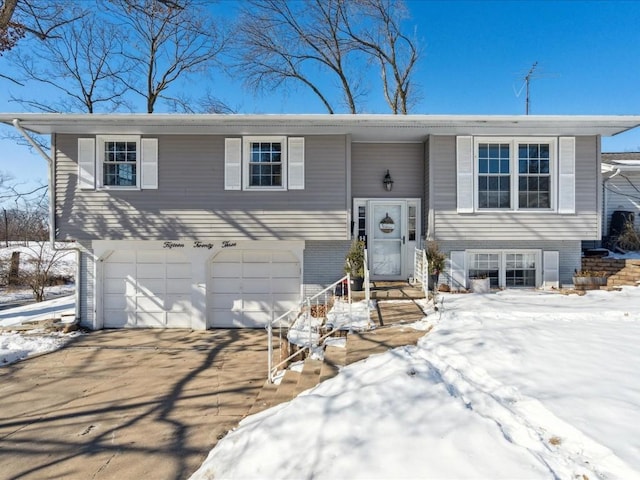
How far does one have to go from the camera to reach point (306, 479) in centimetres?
237

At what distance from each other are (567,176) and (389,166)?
4143 millimetres

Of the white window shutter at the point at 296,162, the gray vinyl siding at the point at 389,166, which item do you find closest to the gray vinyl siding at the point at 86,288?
the white window shutter at the point at 296,162

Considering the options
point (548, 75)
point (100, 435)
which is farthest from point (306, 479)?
point (548, 75)

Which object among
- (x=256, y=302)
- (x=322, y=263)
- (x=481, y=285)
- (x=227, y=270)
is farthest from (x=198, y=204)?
(x=481, y=285)

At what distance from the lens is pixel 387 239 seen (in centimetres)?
863

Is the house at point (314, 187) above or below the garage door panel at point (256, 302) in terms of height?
above

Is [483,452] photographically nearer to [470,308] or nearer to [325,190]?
[470,308]

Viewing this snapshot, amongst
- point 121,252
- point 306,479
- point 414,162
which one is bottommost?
point 306,479

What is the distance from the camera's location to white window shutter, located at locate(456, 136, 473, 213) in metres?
7.86

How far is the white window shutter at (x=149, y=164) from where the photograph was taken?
26.3ft

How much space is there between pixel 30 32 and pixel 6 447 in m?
9.82

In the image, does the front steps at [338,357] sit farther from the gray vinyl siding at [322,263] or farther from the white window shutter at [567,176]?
the white window shutter at [567,176]

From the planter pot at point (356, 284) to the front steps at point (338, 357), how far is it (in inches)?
74.6

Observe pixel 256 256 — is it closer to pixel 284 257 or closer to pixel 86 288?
pixel 284 257
